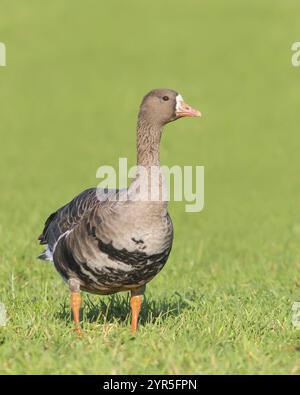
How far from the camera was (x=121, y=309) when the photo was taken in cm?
888

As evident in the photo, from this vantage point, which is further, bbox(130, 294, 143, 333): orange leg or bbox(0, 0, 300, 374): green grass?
bbox(130, 294, 143, 333): orange leg

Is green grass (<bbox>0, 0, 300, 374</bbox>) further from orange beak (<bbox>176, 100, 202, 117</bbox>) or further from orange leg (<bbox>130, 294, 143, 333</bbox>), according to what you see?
orange beak (<bbox>176, 100, 202, 117</bbox>)

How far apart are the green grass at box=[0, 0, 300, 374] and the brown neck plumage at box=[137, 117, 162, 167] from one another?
63.3 inches

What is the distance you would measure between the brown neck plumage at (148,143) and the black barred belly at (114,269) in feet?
2.77

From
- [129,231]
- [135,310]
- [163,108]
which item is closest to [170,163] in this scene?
[135,310]

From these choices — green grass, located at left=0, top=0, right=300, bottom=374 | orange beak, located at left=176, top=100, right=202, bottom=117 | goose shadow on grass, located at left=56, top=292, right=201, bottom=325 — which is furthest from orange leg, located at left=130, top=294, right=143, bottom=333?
orange beak, located at left=176, top=100, right=202, bottom=117

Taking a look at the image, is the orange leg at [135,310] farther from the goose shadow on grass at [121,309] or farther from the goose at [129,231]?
the goose shadow on grass at [121,309]

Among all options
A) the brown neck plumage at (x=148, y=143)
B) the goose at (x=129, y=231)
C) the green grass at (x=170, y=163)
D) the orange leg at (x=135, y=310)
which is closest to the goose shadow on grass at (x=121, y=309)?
the green grass at (x=170, y=163)

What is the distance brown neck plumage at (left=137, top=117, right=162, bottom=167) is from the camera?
295 inches

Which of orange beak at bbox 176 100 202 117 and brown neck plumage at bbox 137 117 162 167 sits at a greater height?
orange beak at bbox 176 100 202 117

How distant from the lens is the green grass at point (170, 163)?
7.07 meters

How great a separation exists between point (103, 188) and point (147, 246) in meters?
1.24

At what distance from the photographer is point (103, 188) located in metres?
8.18

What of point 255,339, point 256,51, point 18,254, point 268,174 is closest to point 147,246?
point 255,339
